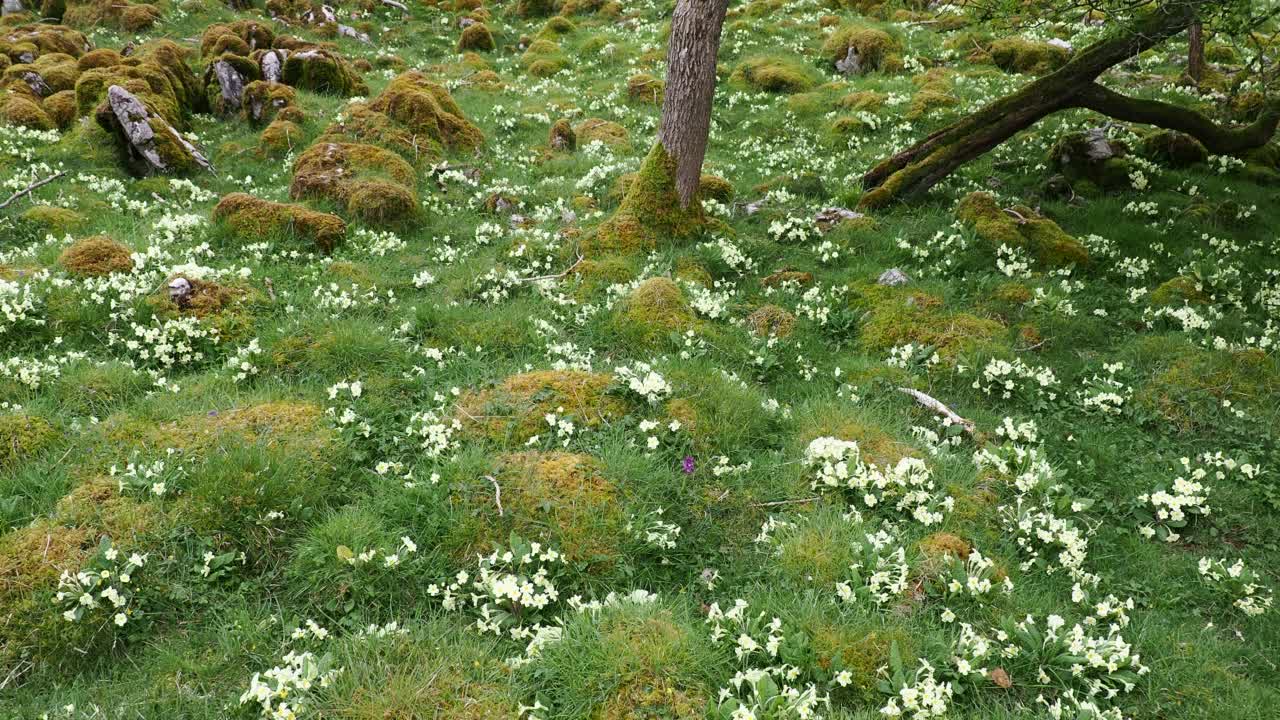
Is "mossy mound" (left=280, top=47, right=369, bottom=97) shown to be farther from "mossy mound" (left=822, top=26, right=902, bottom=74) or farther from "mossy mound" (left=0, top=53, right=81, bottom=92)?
"mossy mound" (left=822, top=26, right=902, bottom=74)

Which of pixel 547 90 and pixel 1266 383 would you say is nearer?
pixel 1266 383

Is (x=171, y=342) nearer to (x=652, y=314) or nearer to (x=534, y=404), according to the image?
(x=534, y=404)

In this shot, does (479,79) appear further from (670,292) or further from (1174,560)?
(1174,560)

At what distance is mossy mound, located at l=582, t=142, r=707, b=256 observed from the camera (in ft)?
36.7

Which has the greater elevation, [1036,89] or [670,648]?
[1036,89]

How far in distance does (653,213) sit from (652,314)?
130 inches

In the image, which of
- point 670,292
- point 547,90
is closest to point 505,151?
point 547,90

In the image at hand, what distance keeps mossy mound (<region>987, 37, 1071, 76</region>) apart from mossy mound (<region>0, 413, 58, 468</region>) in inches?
938

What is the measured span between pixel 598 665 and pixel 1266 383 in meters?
8.50

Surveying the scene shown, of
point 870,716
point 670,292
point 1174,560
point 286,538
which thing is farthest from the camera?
point 670,292

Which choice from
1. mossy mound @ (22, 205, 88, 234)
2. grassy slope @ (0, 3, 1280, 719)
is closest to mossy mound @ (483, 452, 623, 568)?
grassy slope @ (0, 3, 1280, 719)

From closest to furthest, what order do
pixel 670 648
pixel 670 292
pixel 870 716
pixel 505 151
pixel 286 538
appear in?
pixel 870 716
pixel 670 648
pixel 286 538
pixel 670 292
pixel 505 151

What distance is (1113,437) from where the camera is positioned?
7.50 meters

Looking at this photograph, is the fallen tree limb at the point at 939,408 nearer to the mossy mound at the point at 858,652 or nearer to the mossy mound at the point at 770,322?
the mossy mound at the point at 770,322
